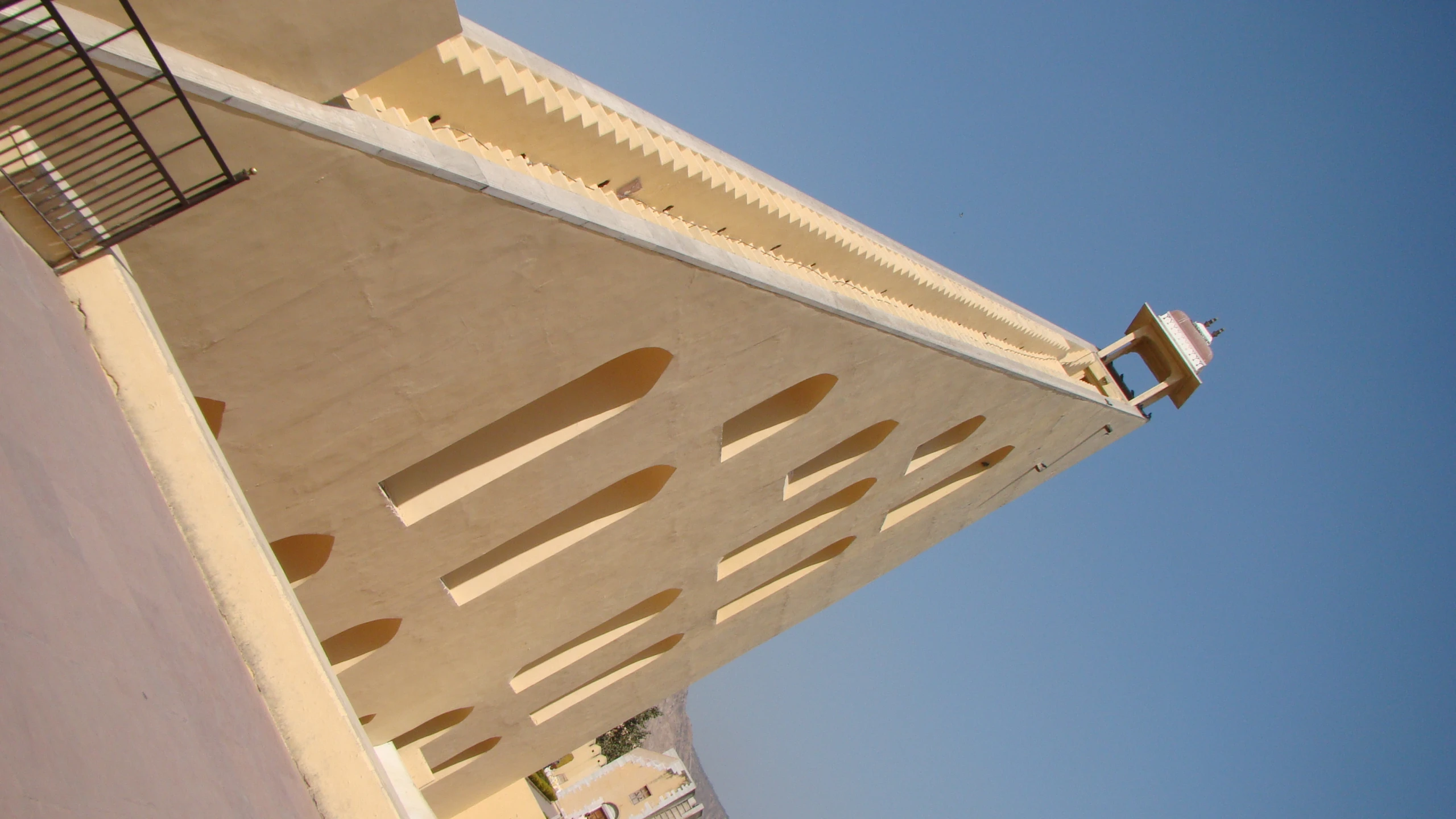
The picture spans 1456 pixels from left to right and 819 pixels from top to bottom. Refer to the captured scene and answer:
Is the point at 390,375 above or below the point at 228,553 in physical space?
above

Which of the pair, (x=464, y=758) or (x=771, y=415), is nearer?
(x=771, y=415)

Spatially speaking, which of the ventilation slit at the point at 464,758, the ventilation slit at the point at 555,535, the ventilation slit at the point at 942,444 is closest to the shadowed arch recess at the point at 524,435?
the ventilation slit at the point at 555,535

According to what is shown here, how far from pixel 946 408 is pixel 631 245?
654 cm

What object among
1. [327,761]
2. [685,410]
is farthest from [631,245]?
[327,761]

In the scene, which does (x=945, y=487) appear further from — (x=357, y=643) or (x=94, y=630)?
(x=94, y=630)

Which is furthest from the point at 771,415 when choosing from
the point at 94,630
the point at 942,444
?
the point at 94,630

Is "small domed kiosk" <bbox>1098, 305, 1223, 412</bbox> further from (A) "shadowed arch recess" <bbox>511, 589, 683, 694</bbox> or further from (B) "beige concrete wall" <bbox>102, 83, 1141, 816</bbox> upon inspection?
(A) "shadowed arch recess" <bbox>511, 589, 683, 694</bbox>

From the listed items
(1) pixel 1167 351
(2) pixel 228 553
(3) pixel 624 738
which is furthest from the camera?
(3) pixel 624 738

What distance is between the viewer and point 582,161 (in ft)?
27.2

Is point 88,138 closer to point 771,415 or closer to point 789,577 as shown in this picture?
point 771,415

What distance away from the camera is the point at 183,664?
4.43 m

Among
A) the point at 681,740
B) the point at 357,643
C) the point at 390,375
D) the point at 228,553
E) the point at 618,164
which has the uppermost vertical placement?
the point at 618,164

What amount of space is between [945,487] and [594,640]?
6.45 m

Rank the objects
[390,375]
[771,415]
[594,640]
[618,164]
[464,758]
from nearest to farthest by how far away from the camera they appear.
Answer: [390,375] → [618,164] → [771,415] → [594,640] → [464,758]
